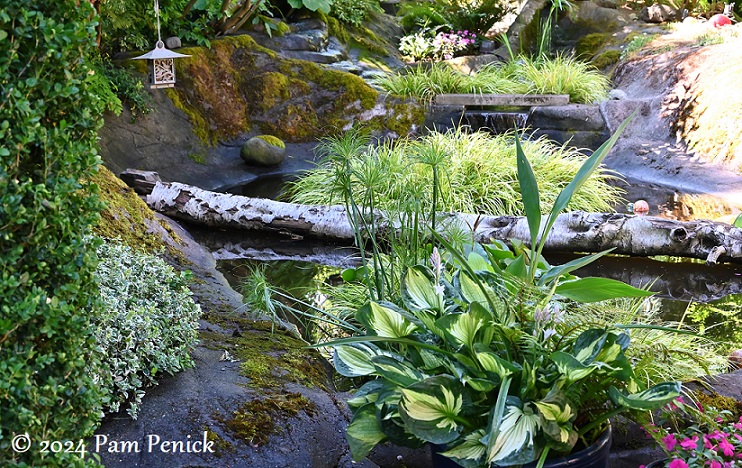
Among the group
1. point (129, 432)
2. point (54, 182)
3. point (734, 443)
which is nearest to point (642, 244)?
point (734, 443)

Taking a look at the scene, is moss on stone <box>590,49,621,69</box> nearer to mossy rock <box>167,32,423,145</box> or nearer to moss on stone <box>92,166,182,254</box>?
mossy rock <box>167,32,423,145</box>

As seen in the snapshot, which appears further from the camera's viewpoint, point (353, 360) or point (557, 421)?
point (353, 360)

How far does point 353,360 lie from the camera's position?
2123 millimetres

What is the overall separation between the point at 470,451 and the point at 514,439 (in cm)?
13

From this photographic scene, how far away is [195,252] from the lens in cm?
438

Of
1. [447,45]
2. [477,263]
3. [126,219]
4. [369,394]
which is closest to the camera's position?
[369,394]

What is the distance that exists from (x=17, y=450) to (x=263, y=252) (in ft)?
13.4

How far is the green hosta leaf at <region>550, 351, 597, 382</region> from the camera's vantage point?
69.7 inches

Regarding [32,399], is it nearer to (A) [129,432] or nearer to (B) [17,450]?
(B) [17,450]

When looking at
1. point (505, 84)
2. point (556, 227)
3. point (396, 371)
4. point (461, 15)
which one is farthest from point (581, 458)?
point (461, 15)

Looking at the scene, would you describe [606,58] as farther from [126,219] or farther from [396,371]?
[396,371]

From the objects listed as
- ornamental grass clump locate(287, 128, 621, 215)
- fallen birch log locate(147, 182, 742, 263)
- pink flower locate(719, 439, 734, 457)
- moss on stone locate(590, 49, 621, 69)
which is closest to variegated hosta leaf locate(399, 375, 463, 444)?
pink flower locate(719, 439, 734, 457)

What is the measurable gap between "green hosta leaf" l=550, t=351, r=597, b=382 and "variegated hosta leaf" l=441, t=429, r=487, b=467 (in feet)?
0.86

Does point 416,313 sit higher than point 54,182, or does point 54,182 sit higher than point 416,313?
point 54,182
